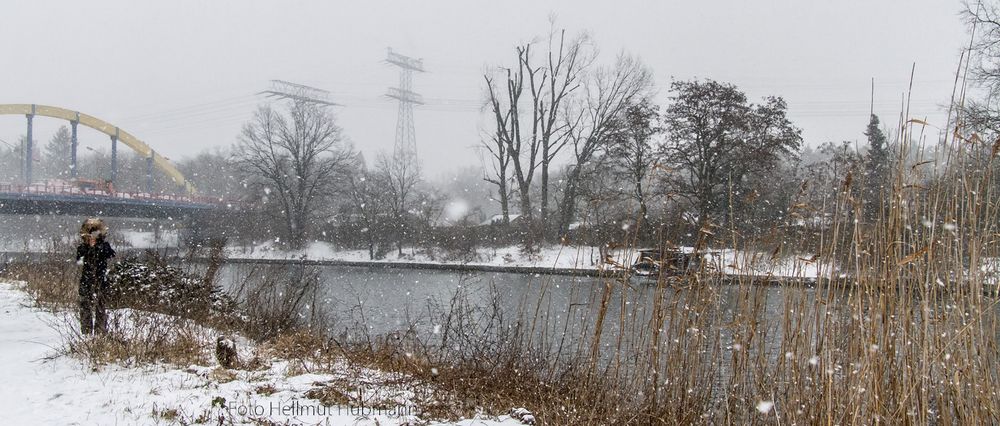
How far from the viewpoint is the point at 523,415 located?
4660 millimetres

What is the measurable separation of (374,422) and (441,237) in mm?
24646

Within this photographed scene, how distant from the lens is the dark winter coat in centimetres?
640

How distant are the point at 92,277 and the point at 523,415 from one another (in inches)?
185

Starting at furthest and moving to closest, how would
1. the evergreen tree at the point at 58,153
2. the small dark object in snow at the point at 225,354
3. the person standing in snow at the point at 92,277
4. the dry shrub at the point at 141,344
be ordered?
1. the evergreen tree at the point at 58,153
2. the person standing in snow at the point at 92,277
3. the small dark object in snow at the point at 225,354
4. the dry shrub at the point at 141,344

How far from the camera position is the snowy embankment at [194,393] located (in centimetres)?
414

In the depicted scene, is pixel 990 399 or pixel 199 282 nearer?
pixel 990 399

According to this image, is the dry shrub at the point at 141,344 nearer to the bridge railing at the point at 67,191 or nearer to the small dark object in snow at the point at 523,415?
the small dark object in snow at the point at 523,415

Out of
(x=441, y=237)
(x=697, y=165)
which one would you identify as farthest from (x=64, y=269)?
(x=697, y=165)

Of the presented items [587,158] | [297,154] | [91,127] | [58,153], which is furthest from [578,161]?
[58,153]

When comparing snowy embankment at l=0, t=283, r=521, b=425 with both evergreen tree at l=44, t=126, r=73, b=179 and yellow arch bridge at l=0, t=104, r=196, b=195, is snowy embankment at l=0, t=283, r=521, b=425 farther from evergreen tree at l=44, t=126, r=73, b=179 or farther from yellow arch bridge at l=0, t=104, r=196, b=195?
evergreen tree at l=44, t=126, r=73, b=179

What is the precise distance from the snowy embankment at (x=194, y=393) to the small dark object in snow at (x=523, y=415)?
8 cm

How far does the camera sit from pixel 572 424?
166 inches

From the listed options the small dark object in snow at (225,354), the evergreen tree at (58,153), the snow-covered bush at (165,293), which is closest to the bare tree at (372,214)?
the snow-covered bush at (165,293)

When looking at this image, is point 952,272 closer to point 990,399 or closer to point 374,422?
point 990,399
